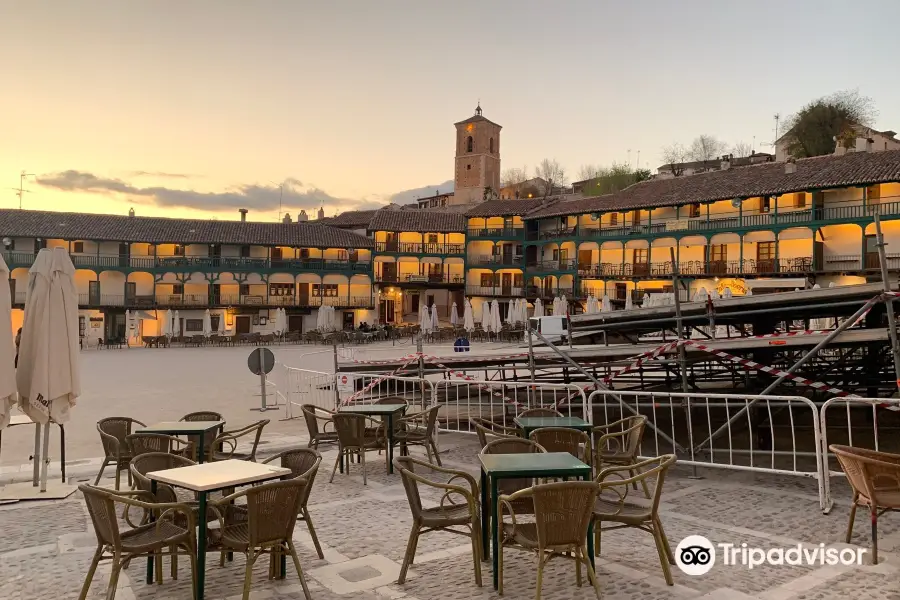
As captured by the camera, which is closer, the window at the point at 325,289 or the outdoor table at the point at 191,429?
the outdoor table at the point at 191,429

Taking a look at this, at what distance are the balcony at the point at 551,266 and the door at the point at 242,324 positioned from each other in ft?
70.0

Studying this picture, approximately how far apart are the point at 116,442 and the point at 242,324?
144ft

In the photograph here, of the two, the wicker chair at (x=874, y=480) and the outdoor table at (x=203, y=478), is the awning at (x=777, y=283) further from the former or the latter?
the outdoor table at (x=203, y=478)

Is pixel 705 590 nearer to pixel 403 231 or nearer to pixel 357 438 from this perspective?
pixel 357 438

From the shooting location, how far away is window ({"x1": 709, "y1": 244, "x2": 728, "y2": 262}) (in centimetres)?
4050

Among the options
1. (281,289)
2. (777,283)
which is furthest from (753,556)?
(281,289)

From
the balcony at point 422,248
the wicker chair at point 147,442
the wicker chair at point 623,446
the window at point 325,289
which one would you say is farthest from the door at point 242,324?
the wicker chair at point 623,446

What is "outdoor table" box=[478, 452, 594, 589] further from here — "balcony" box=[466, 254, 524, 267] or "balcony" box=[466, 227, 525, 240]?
"balcony" box=[466, 227, 525, 240]

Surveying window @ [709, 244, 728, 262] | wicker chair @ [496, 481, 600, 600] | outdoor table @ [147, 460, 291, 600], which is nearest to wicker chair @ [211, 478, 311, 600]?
outdoor table @ [147, 460, 291, 600]

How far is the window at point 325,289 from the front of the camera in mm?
51000

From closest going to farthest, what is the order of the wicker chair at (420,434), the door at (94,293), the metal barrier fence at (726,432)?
the metal barrier fence at (726,432)
the wicker chair at (420,434)
the door at (94,293)

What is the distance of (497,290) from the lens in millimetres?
52656

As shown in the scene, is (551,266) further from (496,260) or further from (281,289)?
(281,289)

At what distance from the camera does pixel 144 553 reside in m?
4.28
